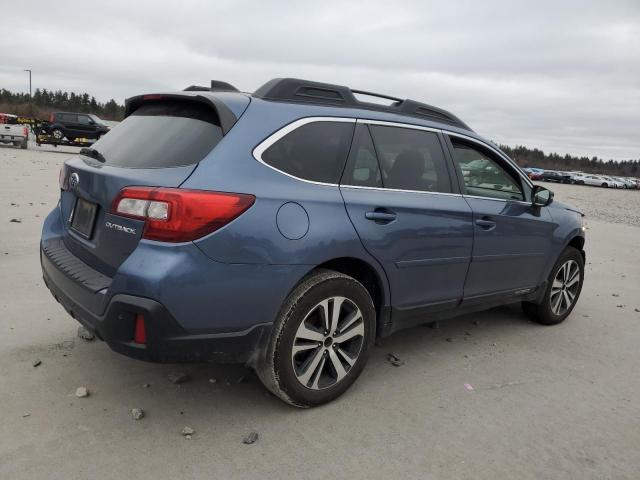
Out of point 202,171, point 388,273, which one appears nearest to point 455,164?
point 388,273

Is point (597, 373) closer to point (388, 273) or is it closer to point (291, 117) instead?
point (388, 273)

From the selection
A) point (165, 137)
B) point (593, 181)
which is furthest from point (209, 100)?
point (593, 181)

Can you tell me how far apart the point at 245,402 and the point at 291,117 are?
168 cm

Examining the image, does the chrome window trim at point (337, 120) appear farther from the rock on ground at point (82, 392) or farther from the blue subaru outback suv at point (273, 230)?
the rock on ground at point (82, 392)

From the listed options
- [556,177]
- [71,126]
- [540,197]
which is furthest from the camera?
[556,177]

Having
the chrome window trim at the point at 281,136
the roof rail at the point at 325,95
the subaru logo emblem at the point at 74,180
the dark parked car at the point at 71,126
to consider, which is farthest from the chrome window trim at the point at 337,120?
the dark parked car at the point at 71,126

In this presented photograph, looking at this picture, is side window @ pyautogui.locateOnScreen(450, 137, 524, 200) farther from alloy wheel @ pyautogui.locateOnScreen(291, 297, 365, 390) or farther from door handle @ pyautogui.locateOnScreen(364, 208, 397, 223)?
alloy wheel @ pyautogui.locateOnScreen(291, 297, 365, 390)

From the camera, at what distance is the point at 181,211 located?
2.50m

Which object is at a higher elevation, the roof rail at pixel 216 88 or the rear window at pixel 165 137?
the roof rail at pixel 216 88

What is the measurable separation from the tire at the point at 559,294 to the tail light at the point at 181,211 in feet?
11.3

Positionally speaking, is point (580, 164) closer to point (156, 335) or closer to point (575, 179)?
point (575, 179)

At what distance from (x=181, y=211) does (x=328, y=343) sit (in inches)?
46.2

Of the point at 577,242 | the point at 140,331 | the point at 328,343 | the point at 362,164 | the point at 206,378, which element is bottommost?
the point at 206,378

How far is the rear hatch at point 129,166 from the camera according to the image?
106 inches
